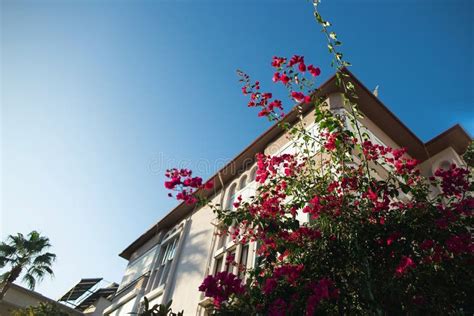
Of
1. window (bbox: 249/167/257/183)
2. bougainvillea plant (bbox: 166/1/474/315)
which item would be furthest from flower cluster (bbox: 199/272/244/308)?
window (bbox: 249/167/257/183)

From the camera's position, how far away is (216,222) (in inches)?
421

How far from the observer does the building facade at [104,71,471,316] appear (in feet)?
30.5

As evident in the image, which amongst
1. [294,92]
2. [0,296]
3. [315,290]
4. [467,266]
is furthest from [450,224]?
[0,296]

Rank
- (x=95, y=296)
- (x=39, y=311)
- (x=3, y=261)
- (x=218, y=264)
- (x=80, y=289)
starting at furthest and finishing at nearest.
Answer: (x=95, y=296), (x=80, y=289), (x=3, y=261), (x=218, y=264), (x=39, y=311)

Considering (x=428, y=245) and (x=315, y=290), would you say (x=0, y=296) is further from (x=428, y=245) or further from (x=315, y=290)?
(x=428, y=245)

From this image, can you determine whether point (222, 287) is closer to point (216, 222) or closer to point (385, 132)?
point (216, 222)

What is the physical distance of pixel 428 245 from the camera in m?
3.38

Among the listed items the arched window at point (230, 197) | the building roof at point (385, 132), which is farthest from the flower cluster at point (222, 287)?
the arched window at point (230, 197)

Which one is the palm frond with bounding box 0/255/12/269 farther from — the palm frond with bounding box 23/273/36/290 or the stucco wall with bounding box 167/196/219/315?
the stucco wall with bounding box 167/196/219/315

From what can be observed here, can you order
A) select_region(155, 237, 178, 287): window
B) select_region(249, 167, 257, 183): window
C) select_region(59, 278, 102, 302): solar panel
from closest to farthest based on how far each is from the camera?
1. select_region(249, 167, 257, 183): window
2. select_region(155, 237, 178, 287): window
3. select_region(59, 278, 102, 302): solar panel

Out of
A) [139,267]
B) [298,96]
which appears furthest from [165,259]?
[298,96]

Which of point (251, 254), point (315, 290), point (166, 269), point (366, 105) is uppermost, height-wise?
point (366, 105)

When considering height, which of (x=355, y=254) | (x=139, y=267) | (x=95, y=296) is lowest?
(x=355, y=254)

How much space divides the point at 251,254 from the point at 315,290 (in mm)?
5165
